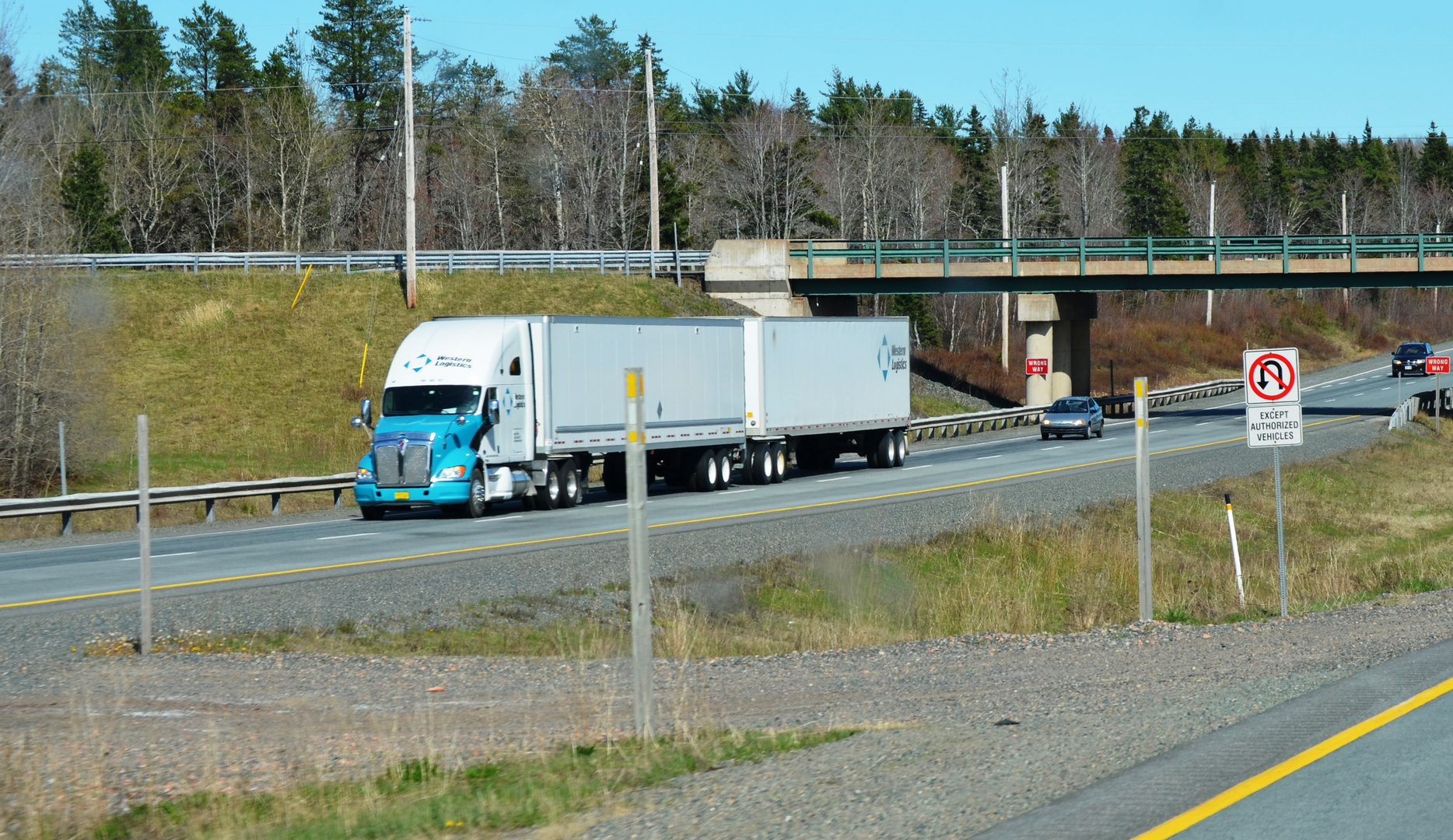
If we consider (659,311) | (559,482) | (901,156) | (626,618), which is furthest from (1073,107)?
(626,618)

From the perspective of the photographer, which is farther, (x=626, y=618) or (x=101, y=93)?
(x=101, y=93)

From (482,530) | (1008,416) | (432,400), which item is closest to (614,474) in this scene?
(432,400)

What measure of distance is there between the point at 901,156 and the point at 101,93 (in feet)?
169

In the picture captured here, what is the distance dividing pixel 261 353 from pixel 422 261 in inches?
399

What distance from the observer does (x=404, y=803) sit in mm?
7789

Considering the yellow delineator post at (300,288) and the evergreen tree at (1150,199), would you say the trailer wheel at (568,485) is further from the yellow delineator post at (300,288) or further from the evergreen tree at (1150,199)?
the evergreen tree at (1150,199)

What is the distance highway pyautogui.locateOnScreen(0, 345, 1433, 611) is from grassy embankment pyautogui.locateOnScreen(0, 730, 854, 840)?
10.1 meters

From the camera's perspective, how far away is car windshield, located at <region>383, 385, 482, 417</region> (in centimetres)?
2764

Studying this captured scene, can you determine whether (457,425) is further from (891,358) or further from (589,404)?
(891,358)

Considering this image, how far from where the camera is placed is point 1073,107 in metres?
141

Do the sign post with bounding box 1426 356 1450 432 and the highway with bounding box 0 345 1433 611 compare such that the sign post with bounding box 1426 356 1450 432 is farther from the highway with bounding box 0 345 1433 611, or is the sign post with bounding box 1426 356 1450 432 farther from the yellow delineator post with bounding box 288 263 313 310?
the yellow delineator post with bounding box 288 263 313 310

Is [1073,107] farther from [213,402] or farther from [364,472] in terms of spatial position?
[364,472]

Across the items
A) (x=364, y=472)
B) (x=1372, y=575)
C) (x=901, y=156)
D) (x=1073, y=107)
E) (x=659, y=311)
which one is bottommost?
(x=1372, y=575)

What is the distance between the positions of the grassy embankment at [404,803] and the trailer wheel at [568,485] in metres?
21.0
